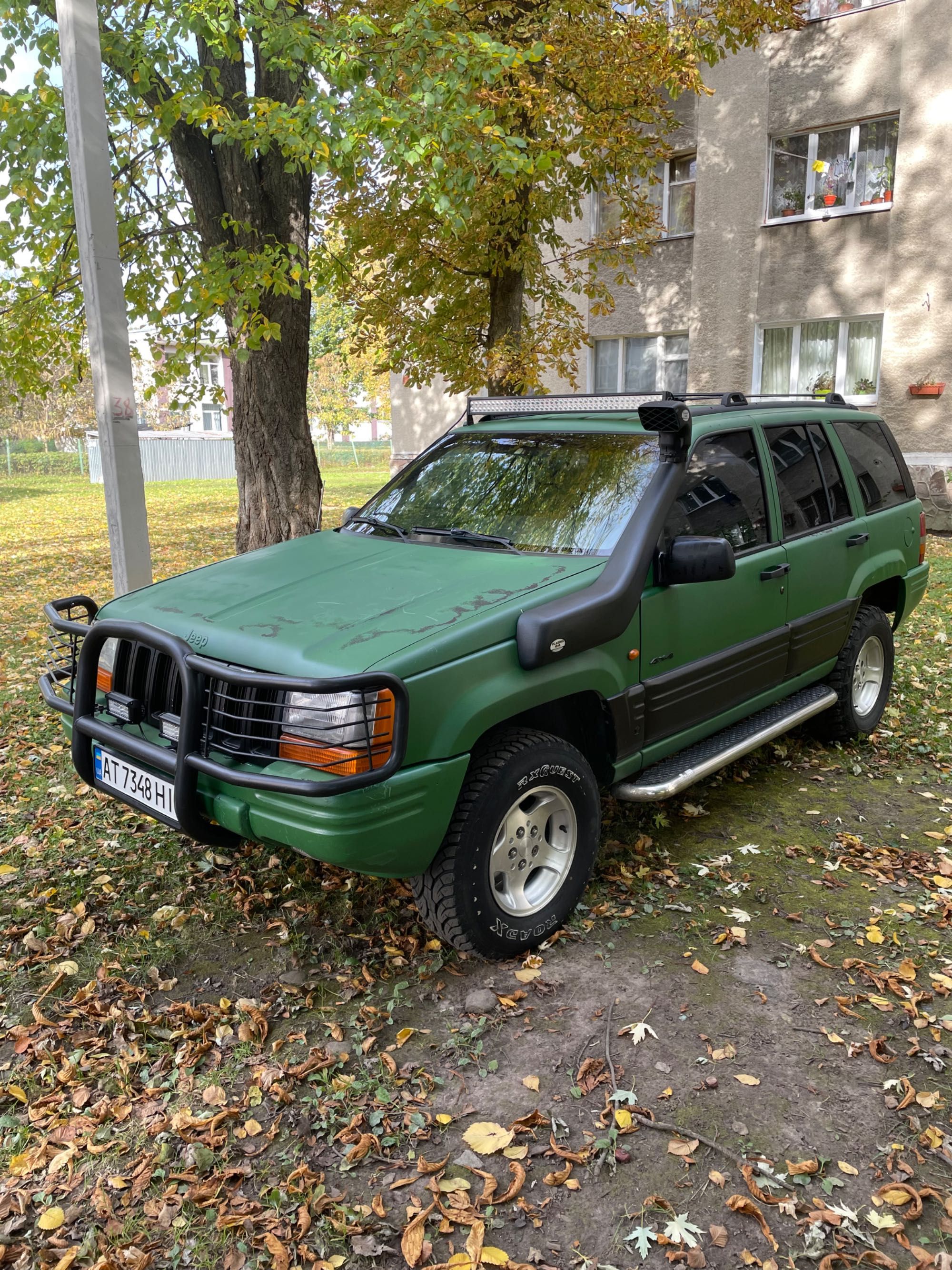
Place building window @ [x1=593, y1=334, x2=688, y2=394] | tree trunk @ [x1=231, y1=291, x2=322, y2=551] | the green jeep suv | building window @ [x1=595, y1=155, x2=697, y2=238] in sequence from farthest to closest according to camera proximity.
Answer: building window @ [x1=593, y1=334, x2=688, y2=394], building window @ [x1=595, y1=155, x2=697, y2=238], tree trunk @ [x1=231, y1=291, x2=322, y2=551], the green jeep suv

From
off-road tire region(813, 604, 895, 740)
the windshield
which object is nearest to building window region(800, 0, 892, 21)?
off-road tire region(813, 604, 895, 740)

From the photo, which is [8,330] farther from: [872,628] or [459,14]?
[872,628]

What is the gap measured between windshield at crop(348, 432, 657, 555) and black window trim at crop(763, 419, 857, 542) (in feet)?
3.15

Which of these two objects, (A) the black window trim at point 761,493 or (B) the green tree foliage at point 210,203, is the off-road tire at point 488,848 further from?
(B) the green tree foliage at point 210,203

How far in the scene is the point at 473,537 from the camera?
413 cm

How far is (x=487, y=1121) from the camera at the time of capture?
9.20ft

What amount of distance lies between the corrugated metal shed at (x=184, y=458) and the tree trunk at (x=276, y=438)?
25.1 meters

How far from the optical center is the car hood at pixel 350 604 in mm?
3150

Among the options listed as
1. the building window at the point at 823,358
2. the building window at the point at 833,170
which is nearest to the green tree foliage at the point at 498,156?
the building window at the point at 833,170

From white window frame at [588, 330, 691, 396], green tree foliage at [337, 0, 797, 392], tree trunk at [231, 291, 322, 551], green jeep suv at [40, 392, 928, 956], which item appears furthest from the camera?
white window frame at [588, 330, 691, 396]

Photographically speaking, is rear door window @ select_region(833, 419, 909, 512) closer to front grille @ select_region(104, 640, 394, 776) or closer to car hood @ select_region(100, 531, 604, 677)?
car hood @ select_region(100, 531, 604, 677)

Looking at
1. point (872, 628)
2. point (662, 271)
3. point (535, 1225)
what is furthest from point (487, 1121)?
point (662, 271)

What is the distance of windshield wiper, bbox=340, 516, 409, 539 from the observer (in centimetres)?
441

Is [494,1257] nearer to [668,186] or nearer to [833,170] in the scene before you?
[833,170]
